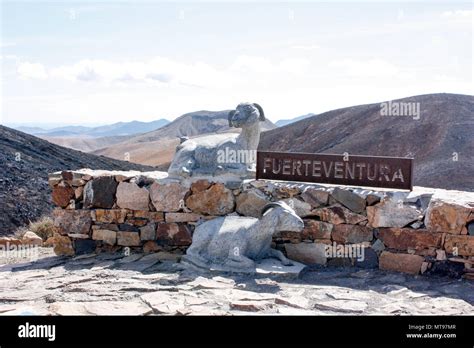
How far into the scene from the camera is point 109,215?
298 inches

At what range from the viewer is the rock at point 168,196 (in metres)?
7.20

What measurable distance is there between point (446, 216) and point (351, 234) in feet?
3.55

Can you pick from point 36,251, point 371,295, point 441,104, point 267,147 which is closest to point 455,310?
point 371,295

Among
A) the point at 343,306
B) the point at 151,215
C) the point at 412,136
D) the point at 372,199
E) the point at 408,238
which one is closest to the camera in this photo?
the point at 343,306

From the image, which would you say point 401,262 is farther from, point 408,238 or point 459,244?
point 459,244

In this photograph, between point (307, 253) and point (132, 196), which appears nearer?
point (307, 253)

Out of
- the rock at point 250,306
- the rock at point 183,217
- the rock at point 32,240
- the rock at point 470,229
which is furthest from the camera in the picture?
the rock at point 32,240

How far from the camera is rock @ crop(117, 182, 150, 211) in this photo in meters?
7.35

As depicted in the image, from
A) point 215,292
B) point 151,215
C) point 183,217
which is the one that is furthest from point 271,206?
point 151,215

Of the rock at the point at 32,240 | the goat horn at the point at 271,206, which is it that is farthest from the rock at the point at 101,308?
the rock at the point at 32,240

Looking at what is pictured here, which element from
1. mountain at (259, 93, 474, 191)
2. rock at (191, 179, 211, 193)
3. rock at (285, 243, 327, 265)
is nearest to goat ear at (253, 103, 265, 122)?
rock at (191, 179, 211, 193)

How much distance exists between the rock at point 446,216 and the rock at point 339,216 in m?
0.74

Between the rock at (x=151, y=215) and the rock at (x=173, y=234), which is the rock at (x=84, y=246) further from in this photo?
the rock at (x=173, y=234)

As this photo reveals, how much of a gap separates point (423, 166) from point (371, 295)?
15.9 meters
